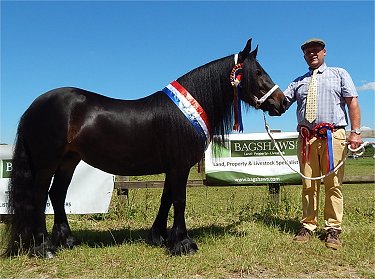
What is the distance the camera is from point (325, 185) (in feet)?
14.3

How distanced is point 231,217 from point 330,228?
1.89 meters

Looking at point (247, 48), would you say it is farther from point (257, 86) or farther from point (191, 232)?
point (191, 232)

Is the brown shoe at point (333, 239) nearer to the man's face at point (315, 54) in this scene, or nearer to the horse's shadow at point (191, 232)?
the horse's shadow at point (191, 232)

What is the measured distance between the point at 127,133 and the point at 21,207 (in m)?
1.45

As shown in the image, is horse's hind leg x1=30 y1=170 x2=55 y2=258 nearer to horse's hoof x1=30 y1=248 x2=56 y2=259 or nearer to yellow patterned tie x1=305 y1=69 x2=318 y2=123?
horse's hoof x1=30 y1=248 x2=56 y2=259

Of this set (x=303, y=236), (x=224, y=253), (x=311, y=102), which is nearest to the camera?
(x=224, y=253)

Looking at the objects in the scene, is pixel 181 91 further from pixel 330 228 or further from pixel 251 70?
pixel 330 228

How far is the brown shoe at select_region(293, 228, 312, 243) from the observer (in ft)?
14.2

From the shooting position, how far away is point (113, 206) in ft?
20.5

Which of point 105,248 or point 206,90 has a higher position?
point 206,90

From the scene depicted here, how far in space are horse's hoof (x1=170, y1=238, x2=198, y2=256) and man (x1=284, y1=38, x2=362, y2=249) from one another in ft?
4.39

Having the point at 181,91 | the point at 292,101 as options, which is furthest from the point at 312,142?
the point at 181,91

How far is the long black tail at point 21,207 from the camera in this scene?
3.97m

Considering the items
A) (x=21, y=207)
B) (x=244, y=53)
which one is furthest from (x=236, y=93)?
(x=21, y=207)
